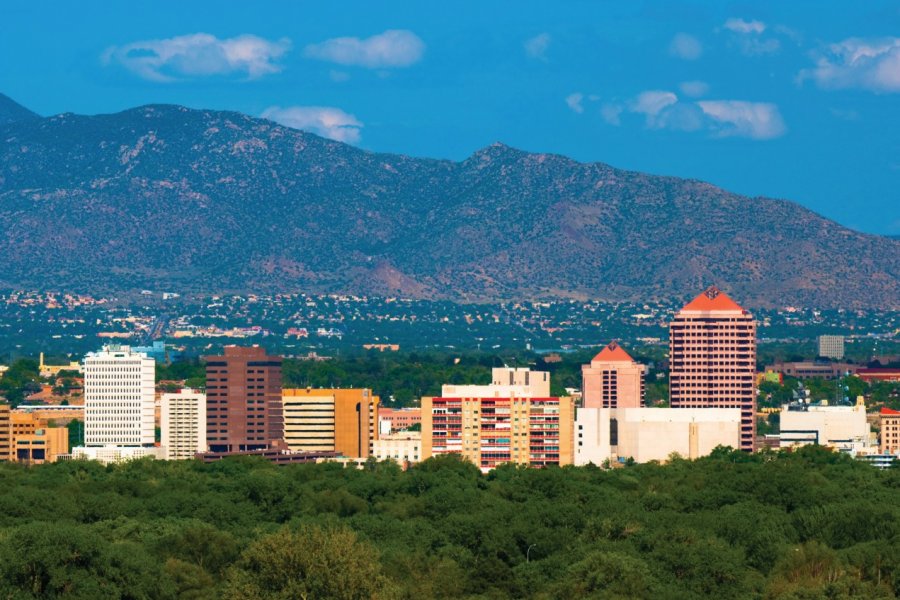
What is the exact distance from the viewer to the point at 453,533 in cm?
10725

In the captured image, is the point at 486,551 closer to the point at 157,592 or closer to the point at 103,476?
the point at 157,592

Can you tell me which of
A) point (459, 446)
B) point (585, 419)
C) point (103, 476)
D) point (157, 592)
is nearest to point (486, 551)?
point (157, 592)

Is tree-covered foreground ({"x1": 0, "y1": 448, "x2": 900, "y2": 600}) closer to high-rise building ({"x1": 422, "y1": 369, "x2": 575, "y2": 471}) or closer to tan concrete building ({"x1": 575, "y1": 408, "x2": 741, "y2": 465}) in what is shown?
high-rise building ({"x1": 422, "y1": 369, "x2": 575, "y2": 471})

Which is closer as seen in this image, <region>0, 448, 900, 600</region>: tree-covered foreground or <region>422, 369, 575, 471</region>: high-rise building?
<region>0, 448, 900, 600</region>: tree-covered foreground

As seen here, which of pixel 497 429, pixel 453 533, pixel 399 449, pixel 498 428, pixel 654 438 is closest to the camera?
pixel 453 533

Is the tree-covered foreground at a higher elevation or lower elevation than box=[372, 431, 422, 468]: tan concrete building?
lower

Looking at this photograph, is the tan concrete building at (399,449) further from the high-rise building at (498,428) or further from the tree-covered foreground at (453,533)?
the tree-covered foreground at (453,533)

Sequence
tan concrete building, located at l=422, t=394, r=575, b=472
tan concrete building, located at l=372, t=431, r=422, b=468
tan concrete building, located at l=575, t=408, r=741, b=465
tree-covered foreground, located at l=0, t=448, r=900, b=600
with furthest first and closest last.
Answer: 1. tan concrete building, located at l=575, t=408, r=741, b=465
2. tan concrete building, located at l=372, t=431, r=422, b=468
3. tan concrete building, located at l=422, t=394, r=575, b=472
4. tree-covered foreground, located at l=0, t=448, r=900, b=600

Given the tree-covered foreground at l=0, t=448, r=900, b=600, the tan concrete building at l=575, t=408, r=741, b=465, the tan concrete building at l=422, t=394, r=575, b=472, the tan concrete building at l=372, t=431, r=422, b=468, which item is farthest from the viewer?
the tan concrete building at l=575, t=408, r=741, b=465

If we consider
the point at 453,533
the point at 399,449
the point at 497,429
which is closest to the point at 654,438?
the point at 399,449

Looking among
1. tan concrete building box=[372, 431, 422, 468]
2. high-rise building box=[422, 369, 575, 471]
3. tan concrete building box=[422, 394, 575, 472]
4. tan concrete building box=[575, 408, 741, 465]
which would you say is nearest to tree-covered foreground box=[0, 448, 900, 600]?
tan concrete building box=[422, 394, 575, 472]

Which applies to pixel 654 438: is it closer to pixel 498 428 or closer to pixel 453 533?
pixel 498 428

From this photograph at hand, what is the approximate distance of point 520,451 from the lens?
18475 centimetres

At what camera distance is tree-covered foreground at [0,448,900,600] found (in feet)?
271
